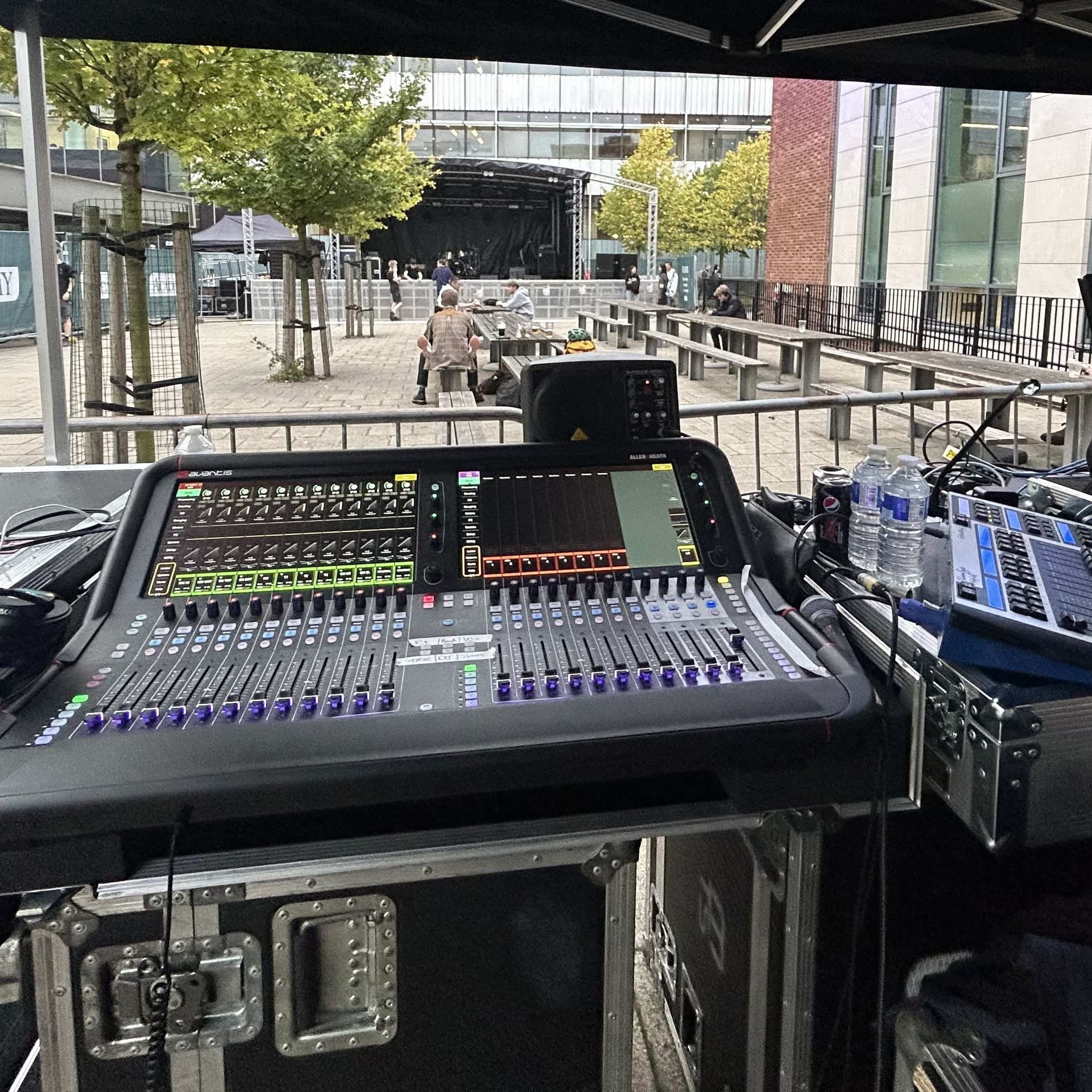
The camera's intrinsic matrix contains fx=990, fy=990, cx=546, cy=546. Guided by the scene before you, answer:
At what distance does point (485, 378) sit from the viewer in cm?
1366

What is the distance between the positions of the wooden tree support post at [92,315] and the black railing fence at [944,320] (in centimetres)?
810

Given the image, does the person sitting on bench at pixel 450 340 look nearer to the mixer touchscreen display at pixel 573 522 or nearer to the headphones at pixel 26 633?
the mixer touchscreen display at pixel 573 522

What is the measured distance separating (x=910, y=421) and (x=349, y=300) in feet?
74.6

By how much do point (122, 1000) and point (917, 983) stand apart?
1.37 metres

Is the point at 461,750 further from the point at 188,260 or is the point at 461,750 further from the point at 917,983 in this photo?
the point at 188,260

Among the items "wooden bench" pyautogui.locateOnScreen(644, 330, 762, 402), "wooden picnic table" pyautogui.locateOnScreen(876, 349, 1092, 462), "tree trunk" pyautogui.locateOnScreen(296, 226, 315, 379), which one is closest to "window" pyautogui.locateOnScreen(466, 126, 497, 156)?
"wooden bench" pyautogui.locateOnScreen(644, 330, 762, 402)

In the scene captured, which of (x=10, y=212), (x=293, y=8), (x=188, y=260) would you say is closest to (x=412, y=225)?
(x=10, y=212)

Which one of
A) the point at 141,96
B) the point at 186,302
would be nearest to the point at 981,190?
the point at 186,302

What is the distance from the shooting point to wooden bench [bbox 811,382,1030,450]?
8094 millimetres

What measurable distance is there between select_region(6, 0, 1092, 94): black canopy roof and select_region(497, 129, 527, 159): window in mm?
47315

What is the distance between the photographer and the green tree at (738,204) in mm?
39656

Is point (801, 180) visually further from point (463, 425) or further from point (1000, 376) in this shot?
point (463, 425)

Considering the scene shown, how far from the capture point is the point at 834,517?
7.12ft

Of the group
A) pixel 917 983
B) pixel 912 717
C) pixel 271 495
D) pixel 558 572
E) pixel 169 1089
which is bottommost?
pixel 169 1089
